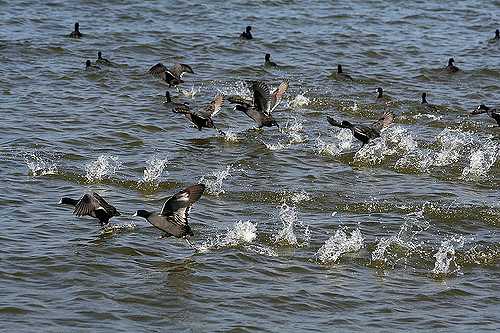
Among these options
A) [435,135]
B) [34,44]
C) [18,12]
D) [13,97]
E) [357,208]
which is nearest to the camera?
[357,208]

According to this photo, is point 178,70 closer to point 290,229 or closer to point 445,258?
point 290,229

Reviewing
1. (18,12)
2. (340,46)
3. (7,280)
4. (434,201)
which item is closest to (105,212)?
(7,280)

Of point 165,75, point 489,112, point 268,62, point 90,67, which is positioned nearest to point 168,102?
point 165,75

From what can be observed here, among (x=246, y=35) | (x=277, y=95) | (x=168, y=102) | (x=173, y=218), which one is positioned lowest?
(x=168, y=102)

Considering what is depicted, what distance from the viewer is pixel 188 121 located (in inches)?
664

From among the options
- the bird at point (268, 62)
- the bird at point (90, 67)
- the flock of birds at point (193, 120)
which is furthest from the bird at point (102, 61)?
the bird at point (268, 62)

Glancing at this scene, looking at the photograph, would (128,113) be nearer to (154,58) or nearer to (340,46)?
(154,58)

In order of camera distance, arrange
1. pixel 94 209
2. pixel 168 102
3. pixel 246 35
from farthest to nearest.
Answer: pixel 246 35 < pixel 168 102 < pixel 94 209

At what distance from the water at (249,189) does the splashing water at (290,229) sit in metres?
0.02

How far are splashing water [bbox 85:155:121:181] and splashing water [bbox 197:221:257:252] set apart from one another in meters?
2.59

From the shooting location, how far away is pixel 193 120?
16000mm

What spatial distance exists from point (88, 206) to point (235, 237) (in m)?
1.62

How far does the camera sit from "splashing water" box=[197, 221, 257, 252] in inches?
424

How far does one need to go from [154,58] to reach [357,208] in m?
11.0
